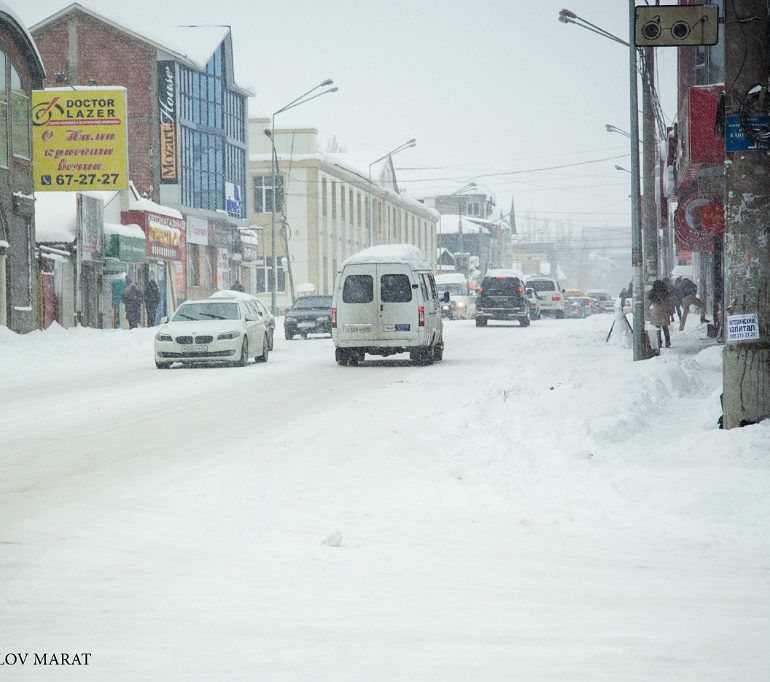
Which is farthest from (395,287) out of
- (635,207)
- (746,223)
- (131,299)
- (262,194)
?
(262,194)

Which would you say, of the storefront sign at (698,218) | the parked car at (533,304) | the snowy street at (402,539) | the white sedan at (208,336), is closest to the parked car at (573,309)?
the parked car at (533,304)

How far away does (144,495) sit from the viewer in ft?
28.7

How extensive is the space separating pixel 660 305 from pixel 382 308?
673 cm

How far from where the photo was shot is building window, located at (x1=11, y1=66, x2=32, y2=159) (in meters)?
37.9

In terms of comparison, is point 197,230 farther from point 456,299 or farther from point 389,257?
A: point 389,257

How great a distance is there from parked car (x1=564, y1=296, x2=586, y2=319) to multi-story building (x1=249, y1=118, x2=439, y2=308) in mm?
12877

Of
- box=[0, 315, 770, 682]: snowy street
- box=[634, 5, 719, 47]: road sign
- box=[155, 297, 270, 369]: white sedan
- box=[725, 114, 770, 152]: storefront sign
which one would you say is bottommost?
box=[0, 315, 770, 682]: snowy street

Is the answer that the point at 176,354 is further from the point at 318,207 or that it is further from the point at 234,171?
the point at 318,207

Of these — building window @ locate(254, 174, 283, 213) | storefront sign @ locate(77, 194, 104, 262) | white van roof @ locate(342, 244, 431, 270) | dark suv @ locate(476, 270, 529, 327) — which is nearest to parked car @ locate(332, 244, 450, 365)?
white van roof @ locate(342, 244, 431, 270)

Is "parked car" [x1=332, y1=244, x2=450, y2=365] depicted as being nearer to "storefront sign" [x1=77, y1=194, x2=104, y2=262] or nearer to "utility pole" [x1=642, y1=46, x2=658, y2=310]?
"utility pole" [x1=642, y1=46, x2=658, y2=310]

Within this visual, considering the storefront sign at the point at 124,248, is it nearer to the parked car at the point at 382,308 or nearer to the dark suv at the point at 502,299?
the dark suv at the point at 502,299

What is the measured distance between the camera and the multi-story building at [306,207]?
77875 mm

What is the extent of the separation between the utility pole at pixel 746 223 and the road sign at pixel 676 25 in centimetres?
103

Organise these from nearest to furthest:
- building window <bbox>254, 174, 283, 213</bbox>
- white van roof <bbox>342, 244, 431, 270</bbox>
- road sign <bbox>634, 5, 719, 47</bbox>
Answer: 1. road sign <bbox>634, 5, 719, 47</bbox>
2. white van roof <bbox>342, 244, 431, 270</bbox>
3. building window <bbox>254, 174, 283, 213</bbox>
